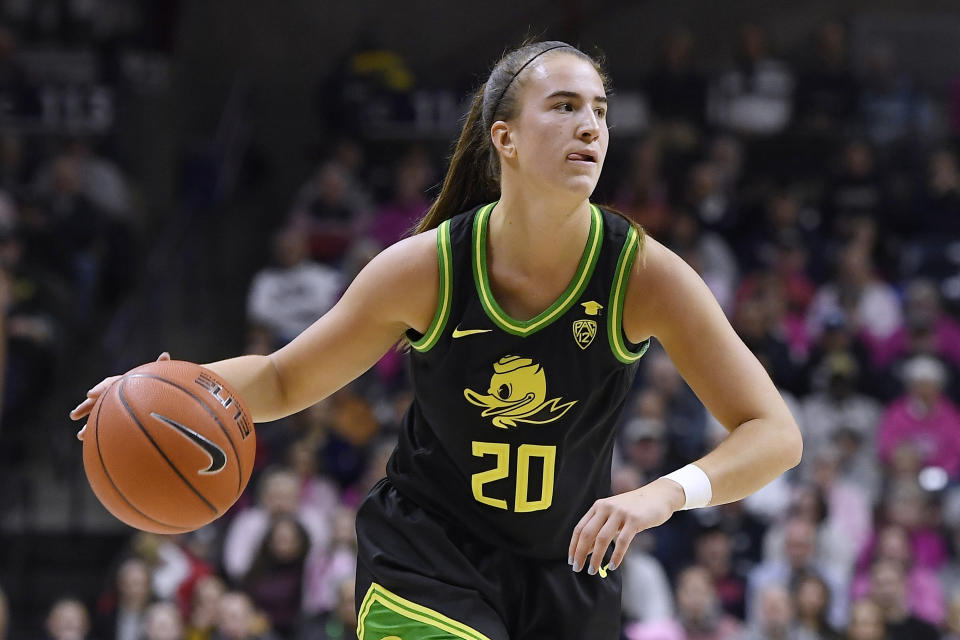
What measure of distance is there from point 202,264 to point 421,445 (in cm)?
801

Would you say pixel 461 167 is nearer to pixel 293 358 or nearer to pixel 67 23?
pixel 293 358

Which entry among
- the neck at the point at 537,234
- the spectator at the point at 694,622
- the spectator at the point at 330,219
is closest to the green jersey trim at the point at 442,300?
the neck at the point at 537,234

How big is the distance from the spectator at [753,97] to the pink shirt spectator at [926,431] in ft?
10.3

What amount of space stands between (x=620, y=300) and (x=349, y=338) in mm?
692

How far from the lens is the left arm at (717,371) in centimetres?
328

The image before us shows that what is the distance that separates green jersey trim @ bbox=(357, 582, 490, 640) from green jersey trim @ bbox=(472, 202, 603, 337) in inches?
27.8

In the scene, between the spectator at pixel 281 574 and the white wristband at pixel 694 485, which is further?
the spectator at pixel 281 574

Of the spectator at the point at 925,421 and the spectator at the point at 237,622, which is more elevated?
the spectator at the point at 925,421

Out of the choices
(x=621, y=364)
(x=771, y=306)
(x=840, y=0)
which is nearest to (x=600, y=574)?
(x=621, y=364)

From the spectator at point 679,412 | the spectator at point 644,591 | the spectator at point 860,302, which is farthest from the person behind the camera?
the spectator at point 860,302

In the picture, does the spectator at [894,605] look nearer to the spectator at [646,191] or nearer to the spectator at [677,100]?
the spectator at [646,191]

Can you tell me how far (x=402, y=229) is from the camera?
1012 cm

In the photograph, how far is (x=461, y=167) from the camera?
3.82 meters

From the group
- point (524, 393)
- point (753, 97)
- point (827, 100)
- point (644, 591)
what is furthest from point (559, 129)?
point (827, 100)
